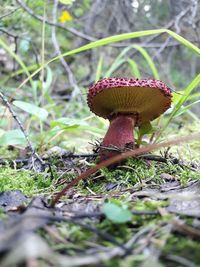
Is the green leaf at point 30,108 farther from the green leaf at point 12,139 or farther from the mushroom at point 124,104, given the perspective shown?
the mushroom at point 124,104

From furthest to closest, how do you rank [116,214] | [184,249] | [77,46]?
[77,46], [116,214], [184,249]

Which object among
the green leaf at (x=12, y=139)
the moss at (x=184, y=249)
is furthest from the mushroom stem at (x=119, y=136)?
the moss at (x=184, y=249)

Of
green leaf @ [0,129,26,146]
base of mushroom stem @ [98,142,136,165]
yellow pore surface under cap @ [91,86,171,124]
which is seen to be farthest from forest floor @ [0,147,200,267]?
green leaf @ [0,129,26,146]

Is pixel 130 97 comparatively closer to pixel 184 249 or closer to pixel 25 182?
pixel 25 182

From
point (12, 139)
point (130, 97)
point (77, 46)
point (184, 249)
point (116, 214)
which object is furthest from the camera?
point (77, 46)

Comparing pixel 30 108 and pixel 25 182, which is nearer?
pixel 25 182

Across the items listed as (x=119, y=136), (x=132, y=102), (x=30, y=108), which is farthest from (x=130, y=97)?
(x=30, y=108)
